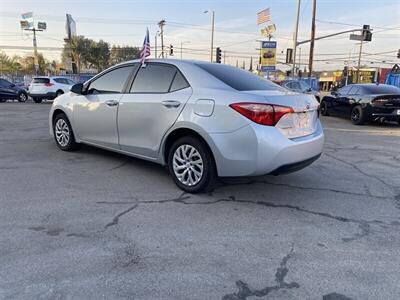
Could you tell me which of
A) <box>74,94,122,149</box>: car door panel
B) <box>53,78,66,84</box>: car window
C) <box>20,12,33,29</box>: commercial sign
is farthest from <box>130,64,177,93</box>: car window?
<box>20,12,33,29</box>: commercial sign

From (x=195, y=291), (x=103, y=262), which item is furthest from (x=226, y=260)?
(x=103, y=262)

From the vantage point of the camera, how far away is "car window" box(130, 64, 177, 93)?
4812 millimetres

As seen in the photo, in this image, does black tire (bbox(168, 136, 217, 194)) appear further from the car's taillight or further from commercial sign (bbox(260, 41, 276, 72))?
commercial sign (bbox(260, 41, 276, 72))

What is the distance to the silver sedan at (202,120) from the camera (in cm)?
396

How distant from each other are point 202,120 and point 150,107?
97cm

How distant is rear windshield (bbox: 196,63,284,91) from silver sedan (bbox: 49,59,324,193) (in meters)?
0.02

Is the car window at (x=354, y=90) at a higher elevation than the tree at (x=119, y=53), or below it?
below

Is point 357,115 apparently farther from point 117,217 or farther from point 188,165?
point 117,217

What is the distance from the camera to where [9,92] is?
22.1 metres

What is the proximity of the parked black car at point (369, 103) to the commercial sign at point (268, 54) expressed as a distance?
2398cm

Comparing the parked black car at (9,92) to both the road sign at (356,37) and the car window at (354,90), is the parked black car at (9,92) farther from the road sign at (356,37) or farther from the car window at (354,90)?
the road sign at (356,37)

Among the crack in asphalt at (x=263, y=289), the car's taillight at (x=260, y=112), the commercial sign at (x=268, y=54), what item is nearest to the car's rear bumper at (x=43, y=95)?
the car's taillight at (x=260, y=112)

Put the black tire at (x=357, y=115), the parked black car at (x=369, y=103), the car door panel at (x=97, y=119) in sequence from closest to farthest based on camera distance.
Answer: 1. the car door panel at (x=97, y=119)
2. the parked black car at (x=369, y=103)
3. the black tire at (x=357, y=115)

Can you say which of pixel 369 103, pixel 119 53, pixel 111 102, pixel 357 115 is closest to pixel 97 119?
pixel 111 102
